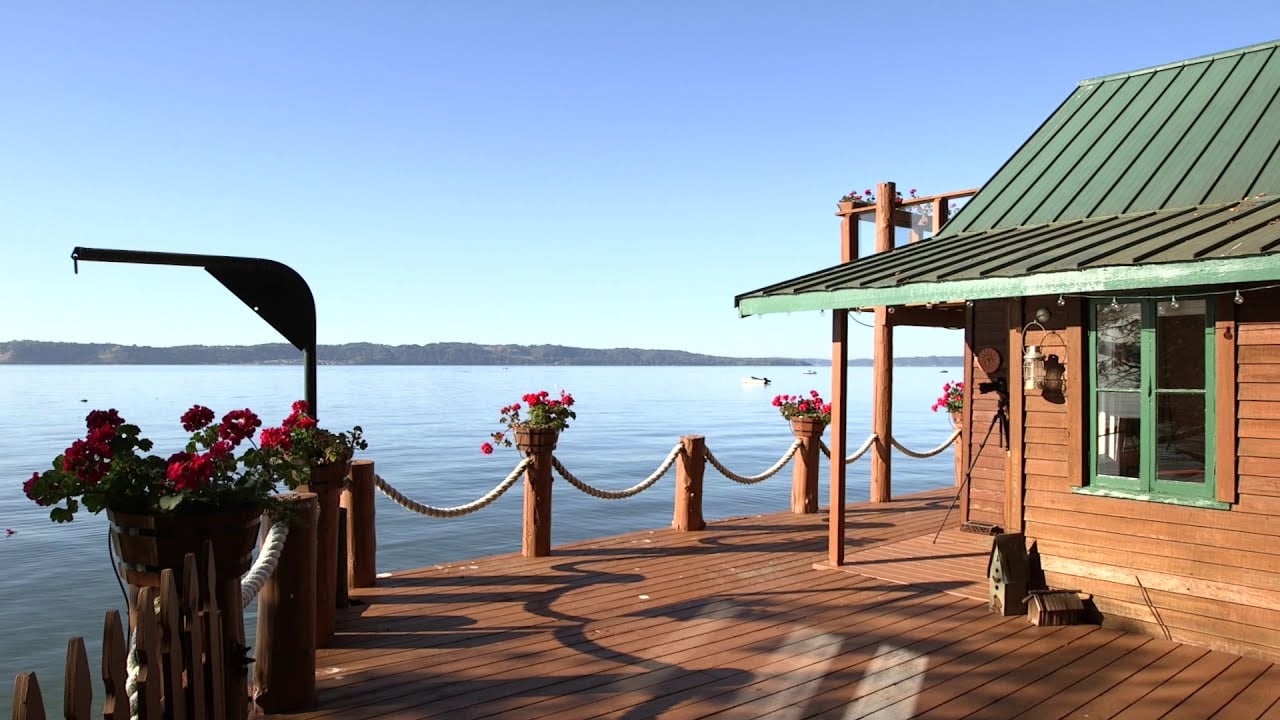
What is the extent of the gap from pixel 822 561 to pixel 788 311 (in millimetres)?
2461

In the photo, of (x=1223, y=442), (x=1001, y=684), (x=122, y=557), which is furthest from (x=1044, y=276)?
(x=122, y=557)

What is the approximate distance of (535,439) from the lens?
27.6 feet

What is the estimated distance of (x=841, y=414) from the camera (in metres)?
8.04

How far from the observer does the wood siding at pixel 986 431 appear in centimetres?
991

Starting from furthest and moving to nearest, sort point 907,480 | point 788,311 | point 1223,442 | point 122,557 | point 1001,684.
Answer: point 907,480, point 788,311, point 1223,442, point 1001,684, point 122,557

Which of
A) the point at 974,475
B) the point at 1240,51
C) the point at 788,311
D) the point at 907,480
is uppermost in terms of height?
the point at 1240,51

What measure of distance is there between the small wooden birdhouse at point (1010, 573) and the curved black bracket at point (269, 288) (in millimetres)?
4956

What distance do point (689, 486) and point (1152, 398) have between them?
505 cm

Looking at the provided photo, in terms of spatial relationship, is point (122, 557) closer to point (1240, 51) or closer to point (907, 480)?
point (1240, 51)

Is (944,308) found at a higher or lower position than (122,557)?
higher

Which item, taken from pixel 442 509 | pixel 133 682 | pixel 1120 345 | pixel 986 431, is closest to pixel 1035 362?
pixel 1120 345

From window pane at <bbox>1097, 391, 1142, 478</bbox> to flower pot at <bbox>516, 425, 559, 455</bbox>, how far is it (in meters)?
4.56

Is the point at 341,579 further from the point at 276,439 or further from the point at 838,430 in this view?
the point at 838,430

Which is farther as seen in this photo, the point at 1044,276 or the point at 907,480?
the point at 907,480
